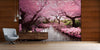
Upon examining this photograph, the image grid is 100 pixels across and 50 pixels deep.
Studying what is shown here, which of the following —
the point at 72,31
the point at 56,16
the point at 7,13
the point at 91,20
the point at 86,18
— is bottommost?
the point at 72,31

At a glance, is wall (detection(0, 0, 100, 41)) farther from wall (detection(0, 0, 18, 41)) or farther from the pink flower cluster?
the pink flower cluster

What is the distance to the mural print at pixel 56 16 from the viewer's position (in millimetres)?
7188

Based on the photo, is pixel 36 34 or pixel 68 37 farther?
pixel 68 37

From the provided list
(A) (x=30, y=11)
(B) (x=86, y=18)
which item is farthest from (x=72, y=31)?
(A) (x=30, y=11)

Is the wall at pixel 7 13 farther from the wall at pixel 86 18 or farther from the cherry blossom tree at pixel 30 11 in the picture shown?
the cherry blossom tree at pixel 30 11

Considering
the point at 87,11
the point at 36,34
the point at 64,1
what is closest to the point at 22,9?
the point at 36,34

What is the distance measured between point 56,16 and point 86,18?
162cm

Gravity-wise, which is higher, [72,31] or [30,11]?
[30,11]

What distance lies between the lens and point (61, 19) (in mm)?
7203

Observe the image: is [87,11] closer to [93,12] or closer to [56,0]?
[93,12]

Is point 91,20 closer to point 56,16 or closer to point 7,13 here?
point 56,16

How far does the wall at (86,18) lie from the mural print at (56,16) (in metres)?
0.33

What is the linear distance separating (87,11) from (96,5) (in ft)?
1.91

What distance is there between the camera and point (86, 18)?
23.7 ft
